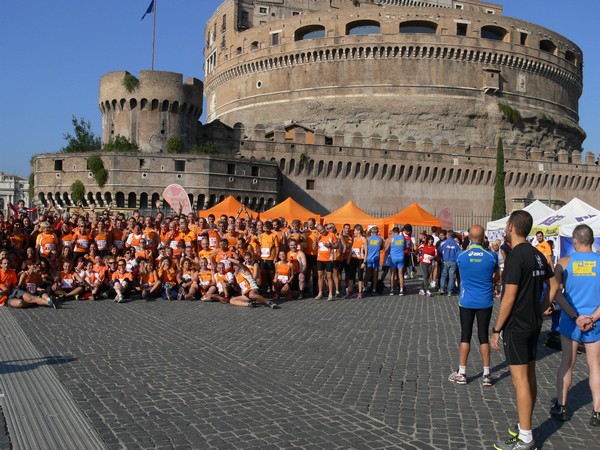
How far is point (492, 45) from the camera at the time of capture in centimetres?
4622

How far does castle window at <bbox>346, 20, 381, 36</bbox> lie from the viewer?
46847 mm

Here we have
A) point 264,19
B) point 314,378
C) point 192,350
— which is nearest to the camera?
point 314,378

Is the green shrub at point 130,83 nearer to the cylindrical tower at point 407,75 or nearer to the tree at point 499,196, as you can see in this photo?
the cylindrical tower at point 407,75

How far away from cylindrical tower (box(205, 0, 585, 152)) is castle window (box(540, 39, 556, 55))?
1.99 feet

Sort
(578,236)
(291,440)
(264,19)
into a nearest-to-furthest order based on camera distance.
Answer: (291,440)
(578,236)
(264,19)

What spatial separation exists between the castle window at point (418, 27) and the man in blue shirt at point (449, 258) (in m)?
37.6

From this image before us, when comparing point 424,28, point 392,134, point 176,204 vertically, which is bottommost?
point 176,204

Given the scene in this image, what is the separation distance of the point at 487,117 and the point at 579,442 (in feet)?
146

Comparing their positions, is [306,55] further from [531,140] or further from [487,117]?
[531,140]

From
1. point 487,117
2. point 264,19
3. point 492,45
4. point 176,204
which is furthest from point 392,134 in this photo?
point 176,204

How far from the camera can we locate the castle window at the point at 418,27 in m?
46.9

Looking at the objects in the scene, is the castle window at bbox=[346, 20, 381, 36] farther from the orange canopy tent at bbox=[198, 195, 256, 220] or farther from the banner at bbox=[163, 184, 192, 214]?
the banner at bbox=[163, 184, 192, 214]

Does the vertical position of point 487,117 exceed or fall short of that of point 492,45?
it falls short

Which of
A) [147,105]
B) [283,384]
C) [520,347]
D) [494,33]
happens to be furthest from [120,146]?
[494,33]
